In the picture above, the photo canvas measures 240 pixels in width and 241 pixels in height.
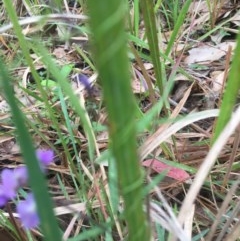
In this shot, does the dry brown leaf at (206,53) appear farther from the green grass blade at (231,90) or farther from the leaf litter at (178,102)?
the green grass blade at (231,90)

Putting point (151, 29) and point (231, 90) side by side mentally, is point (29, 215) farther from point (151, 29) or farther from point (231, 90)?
point (151, 29)

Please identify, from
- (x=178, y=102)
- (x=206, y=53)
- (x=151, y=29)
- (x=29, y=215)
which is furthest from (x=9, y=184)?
(x=206, y=53)

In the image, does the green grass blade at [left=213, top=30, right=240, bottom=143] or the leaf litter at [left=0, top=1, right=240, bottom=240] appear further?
the leaf litter at [left=0, top=1, right=240, bottom=240]

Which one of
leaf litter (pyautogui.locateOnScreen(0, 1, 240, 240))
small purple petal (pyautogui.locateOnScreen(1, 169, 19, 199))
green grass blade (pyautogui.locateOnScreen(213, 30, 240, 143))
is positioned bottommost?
leaf litter (pyautogui.locateOnScreen(0, 1, 240, 240))

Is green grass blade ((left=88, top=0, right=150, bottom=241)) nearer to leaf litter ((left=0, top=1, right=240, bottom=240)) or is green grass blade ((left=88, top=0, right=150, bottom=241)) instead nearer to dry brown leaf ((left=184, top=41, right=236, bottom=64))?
leaf litter ((left=0, top=1, right=240, bottom=240))

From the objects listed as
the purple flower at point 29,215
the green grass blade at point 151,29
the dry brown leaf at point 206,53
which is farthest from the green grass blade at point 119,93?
the dry brown leaf at point 206,53

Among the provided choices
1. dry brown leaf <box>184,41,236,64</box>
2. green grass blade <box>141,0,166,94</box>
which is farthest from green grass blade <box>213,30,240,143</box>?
dry brown leaf <box>184,41,236,64</box>
